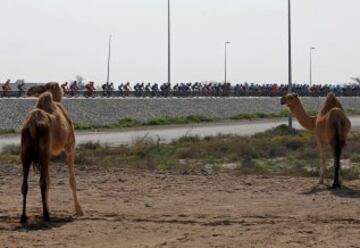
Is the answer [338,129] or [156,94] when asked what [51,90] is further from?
[156,94]

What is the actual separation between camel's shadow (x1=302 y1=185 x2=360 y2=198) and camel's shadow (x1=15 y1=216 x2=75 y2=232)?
636 centimetres

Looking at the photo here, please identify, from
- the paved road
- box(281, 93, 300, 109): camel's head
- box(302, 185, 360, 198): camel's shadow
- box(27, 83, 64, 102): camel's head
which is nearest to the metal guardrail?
the paved road

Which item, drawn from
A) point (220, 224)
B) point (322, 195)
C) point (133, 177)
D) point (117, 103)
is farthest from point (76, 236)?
point (117, 103)

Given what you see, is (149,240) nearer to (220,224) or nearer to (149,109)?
(220,224)

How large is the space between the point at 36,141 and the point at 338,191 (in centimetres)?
809

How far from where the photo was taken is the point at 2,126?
186 ft

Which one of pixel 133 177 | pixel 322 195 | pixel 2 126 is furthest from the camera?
pixel 2 126

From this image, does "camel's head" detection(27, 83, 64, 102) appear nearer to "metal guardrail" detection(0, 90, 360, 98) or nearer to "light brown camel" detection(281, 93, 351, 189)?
"light brown camel" detection(281, 93, 351, 189)

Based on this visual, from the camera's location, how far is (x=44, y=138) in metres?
13.6

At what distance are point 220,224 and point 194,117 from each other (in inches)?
2284

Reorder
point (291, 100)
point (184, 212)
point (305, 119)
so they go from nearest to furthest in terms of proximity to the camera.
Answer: point (184, 212) < point (305, 119) < point (291, 100)

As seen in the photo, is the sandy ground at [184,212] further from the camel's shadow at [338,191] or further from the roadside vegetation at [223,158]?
the roadside vegetation at [223,158]

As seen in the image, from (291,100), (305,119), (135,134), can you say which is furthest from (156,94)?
(305,119)

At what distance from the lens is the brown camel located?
13.6 metres
